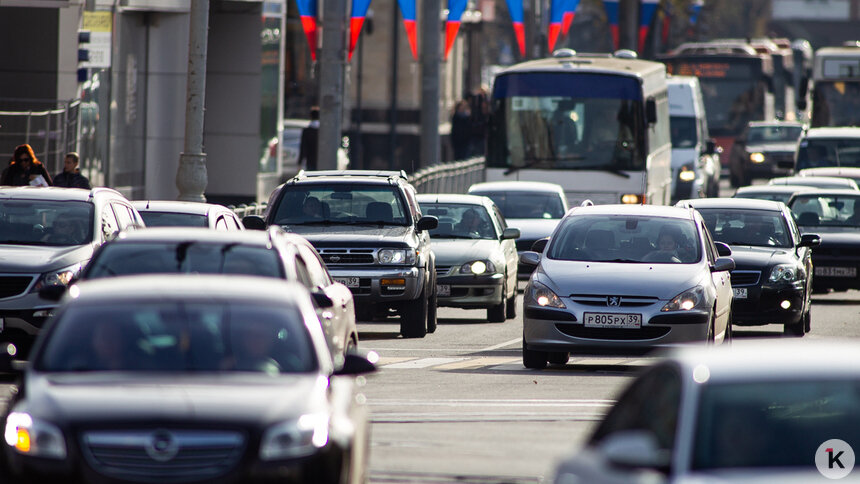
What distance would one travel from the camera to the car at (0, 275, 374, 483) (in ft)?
23.0

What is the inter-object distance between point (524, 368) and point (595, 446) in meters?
9.47

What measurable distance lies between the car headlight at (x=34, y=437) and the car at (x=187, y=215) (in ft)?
33.3

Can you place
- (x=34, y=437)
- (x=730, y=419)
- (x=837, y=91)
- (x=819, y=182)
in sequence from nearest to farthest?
(x=730, y=419), (x=34, y=437), (x=819, y=182), (x=837, y=91)

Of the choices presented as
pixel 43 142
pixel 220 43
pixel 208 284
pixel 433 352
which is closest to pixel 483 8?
pixel 220 43

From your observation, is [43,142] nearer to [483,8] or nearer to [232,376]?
[232,376]

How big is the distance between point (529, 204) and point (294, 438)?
21.0 m

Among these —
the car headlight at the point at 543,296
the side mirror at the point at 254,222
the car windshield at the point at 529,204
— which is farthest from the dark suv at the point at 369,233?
the car windshield at the point at 529,204

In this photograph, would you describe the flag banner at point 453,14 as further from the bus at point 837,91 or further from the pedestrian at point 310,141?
the bus at point 837,91

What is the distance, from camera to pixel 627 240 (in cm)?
1648

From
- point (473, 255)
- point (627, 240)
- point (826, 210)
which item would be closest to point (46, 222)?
point (627, 240)

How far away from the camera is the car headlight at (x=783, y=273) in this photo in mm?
19781

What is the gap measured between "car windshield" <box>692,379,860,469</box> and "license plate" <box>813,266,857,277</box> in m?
19.3

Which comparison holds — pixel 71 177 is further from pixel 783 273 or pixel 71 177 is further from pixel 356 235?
pixel 783 273

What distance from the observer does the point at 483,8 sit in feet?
184
